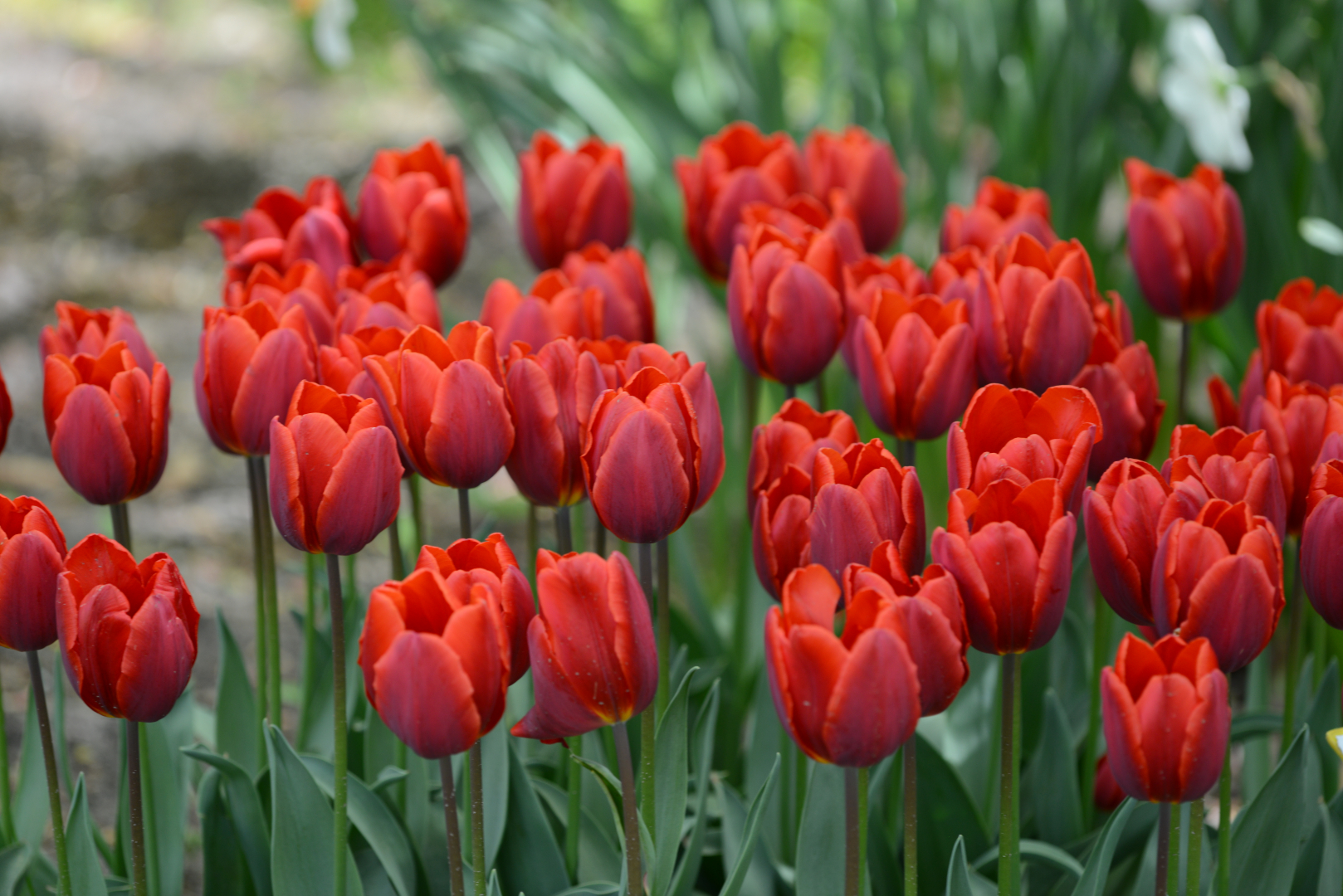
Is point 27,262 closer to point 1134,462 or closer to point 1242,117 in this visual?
point 1242,117

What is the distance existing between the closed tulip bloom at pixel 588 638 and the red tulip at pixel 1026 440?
0.85ft

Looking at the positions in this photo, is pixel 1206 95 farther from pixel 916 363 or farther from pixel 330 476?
pixel 330 476

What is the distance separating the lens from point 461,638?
78cm

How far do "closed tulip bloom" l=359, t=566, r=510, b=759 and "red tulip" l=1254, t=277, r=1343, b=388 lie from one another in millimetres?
812

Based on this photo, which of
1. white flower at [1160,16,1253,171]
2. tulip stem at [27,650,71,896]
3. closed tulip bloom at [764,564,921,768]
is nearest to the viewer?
closed tulip bloom at [764,564,921,768]

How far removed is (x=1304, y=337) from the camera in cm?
116

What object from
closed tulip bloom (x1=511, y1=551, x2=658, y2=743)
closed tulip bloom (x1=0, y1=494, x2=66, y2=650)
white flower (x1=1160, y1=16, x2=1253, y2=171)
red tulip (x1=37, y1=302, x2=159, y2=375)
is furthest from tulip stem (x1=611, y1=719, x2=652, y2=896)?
white flower (x1=1160, y1=16, x2=1253, y2=171)

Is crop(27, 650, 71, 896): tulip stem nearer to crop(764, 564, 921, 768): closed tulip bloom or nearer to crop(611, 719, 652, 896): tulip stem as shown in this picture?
crop(611, 719, 652, 896): tulip stem

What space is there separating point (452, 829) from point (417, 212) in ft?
2.55

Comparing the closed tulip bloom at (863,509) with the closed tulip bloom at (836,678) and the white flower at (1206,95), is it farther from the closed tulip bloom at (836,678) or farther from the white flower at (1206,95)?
the white flower at (1206,95)

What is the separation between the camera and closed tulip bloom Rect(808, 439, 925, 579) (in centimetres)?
87

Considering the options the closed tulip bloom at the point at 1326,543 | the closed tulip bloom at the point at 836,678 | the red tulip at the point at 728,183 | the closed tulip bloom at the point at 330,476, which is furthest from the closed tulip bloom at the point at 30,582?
the red tulip at the point at 728,183

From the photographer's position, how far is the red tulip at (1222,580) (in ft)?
2.60

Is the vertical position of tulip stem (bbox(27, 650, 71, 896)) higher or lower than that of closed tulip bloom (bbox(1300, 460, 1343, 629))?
lower
